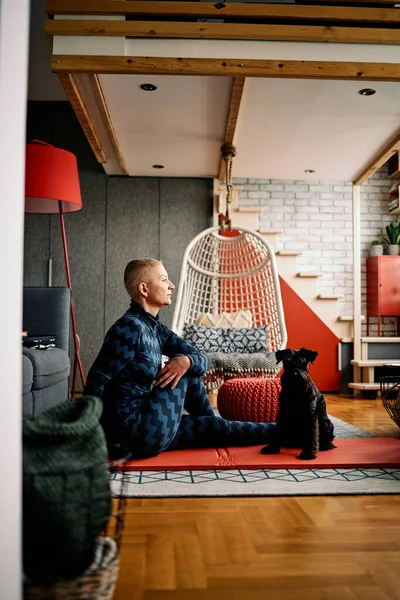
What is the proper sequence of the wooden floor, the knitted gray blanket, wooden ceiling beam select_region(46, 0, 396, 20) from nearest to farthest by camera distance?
the knitted gray blanket < the wooden floor < wooden ceiling beam select_region(46, 0, 396, 20)

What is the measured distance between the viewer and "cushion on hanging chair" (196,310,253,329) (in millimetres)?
4293

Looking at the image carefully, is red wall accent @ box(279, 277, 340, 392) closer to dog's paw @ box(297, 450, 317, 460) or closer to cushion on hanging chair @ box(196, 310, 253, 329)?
cushion on hanging chair @ box(196, 310, 253, 329)

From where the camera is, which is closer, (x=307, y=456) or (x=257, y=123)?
(x=307, y=456)

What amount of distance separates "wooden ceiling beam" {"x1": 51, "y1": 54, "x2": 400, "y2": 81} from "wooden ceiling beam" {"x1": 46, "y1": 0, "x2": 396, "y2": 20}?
25 cm

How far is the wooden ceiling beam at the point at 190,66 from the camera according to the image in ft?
10.5

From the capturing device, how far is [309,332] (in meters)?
5.48

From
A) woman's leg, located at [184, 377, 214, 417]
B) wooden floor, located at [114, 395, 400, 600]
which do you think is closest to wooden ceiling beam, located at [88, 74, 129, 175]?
woman's leg, located at [184, 377, 214, 417]

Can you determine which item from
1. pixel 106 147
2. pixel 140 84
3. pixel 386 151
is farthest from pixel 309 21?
pixel 106 147

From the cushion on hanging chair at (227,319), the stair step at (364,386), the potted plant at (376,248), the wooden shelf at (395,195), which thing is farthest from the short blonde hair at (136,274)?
the wooden shelf at (395,195)

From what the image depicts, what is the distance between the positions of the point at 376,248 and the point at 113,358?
14.7 ft

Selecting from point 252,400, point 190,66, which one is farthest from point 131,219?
point 252,400

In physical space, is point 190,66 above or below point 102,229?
above

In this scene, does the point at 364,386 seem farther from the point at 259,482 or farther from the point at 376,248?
the point at 259,482

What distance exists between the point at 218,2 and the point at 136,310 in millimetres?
1968
